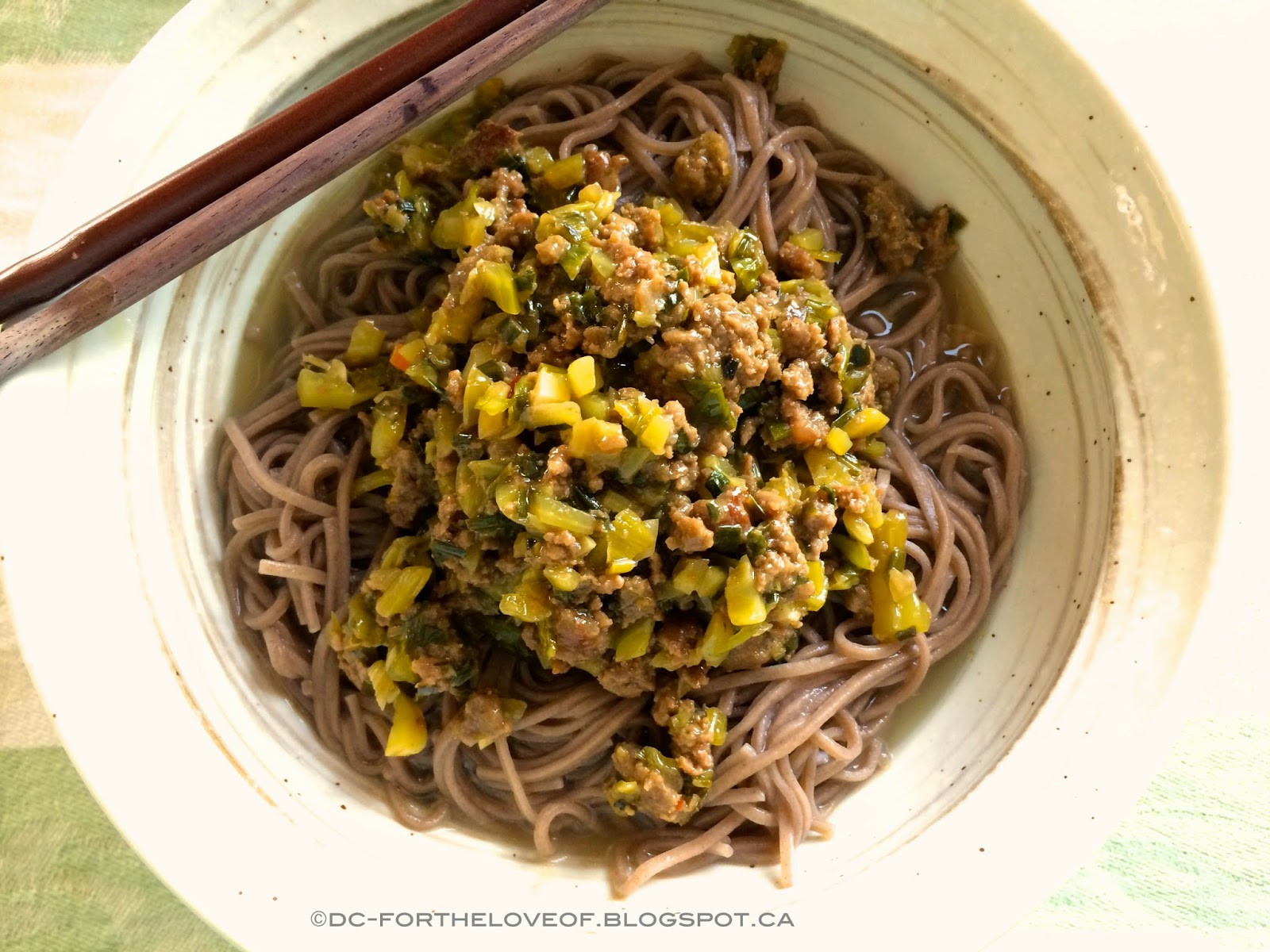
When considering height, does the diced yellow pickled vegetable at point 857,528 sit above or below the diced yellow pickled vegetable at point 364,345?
above

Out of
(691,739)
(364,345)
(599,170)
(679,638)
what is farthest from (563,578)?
(599,170)

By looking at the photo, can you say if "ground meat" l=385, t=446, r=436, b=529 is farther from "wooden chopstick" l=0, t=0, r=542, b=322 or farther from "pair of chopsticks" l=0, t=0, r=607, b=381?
"wooden chopstick" l=0, t=0, r=542, b=322

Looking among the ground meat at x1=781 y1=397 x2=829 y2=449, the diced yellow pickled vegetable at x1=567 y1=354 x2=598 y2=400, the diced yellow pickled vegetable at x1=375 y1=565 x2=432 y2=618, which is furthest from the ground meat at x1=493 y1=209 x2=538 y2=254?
the diced yellow pickled vegetable at x1=375 y1=565 x2=432 y2=618

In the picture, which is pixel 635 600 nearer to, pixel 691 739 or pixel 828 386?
pixel 691 739

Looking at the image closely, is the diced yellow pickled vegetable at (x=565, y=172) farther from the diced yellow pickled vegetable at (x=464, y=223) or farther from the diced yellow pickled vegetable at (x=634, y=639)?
the diced yellow pickled vegetable at (x=634, y=639)

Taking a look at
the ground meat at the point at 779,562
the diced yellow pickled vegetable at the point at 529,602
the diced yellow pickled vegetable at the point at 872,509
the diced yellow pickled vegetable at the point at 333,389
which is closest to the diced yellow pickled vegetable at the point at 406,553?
the diced yellow pickled vegetable at the point at 529,602

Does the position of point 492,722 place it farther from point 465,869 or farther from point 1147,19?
point 1147,19

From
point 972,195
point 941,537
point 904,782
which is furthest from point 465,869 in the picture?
point 972,195
